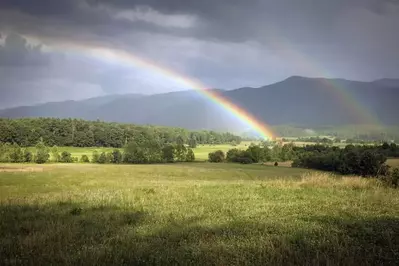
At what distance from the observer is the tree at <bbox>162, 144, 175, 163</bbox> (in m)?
156

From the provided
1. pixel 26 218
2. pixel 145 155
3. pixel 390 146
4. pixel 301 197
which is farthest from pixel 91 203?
pixel 390 146

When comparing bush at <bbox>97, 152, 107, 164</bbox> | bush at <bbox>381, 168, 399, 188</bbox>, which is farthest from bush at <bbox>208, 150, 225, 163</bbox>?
Result: bush at <bbox>381, 168, 399, 188</bbox>

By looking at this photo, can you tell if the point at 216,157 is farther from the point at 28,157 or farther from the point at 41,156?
the point at 28,157

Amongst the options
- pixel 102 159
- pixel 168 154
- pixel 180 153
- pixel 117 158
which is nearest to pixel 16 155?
pixel 102 159

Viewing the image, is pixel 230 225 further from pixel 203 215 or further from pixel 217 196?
pixel 217 196

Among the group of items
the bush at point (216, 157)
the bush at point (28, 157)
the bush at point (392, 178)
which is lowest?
the bush at point (216, 157)

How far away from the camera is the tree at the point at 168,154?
155925 mm

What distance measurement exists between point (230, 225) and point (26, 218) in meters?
7.43

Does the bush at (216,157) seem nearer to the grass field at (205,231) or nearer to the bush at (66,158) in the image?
the bush at (66,158)

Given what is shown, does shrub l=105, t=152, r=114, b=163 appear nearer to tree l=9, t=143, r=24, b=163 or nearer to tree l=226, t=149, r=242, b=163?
tree l=9, t=143, r=24, b=163

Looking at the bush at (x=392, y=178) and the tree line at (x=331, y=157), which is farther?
the tree line at (x=331, y=157)

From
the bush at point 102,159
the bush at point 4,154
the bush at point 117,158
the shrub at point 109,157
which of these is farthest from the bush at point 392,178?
the bush at point 4,154

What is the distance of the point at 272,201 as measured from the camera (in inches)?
687

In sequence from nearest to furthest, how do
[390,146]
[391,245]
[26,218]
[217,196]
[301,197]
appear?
[391,245] < [26,218] < [301,197] < [217,196] < [390,146]
